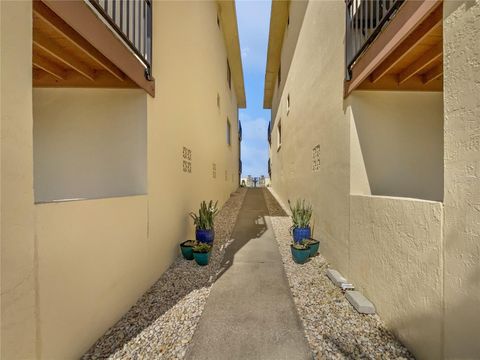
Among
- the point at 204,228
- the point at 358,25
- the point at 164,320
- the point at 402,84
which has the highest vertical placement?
the point at 358,25

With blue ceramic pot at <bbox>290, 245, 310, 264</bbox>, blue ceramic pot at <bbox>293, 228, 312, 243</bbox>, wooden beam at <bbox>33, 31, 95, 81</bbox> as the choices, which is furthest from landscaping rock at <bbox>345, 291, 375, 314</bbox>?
wooden beam at <bbox>33, 31, 95, 81</bbox>

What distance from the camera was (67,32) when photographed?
1.71m

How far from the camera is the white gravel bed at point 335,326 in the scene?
5.79ft

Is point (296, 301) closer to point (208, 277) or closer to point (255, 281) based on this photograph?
point (255, 281)

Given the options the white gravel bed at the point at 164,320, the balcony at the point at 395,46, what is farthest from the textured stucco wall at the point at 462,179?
the white gravel bed at the point at 164,320

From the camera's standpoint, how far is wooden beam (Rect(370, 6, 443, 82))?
1.69m

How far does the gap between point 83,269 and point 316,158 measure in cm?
402

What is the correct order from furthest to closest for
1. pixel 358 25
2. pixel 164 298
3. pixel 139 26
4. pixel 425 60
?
pixel 358 25 < pixel 139 26 < pixel 164 298 < pixel 425 60

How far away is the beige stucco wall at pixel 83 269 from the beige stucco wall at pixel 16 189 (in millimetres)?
90

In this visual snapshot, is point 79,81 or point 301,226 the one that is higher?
point 79,81

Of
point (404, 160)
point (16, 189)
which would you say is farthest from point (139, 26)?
point (404, 160)

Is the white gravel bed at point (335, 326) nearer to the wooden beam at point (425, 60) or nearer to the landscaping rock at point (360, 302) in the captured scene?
the landscaping rock at point (360, 302)

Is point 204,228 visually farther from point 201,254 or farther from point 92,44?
point 92,44

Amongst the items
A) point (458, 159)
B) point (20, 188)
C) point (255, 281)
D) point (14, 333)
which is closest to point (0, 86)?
point (20, 188)
